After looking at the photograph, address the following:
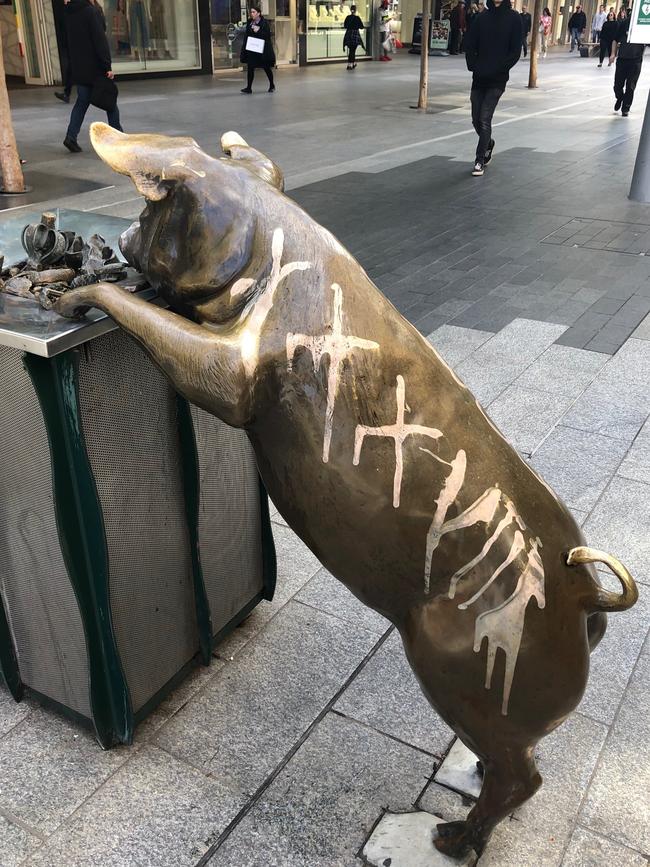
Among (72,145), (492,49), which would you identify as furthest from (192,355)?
(72,145)

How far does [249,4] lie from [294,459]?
26468 mm

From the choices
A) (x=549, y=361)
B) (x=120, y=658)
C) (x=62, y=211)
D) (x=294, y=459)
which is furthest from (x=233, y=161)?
(x=549, y=361)

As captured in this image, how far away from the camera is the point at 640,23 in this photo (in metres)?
9.50

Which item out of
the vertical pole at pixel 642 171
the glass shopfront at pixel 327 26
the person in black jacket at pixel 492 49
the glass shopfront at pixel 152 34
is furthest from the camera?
the glass shopfront at pixel 327 26

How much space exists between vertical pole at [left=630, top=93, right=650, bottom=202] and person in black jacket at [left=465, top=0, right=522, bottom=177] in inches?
74.5

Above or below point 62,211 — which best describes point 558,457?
below

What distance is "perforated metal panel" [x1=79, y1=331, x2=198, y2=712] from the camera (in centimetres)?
226

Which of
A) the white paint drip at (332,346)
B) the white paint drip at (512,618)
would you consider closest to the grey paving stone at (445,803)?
the white paint drip at (512,618)

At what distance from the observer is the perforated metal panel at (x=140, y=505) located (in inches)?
Answer: 88.9

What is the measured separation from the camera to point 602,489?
4.11 meters

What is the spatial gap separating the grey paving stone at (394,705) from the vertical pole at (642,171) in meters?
8.72

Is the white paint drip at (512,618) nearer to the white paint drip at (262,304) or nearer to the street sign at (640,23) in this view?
the white paint drip at (262,304)

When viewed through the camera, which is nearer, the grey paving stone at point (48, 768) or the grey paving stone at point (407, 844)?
the grey paving stone at point (407, 844)

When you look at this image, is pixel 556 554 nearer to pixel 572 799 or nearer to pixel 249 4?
pixel 572 799
